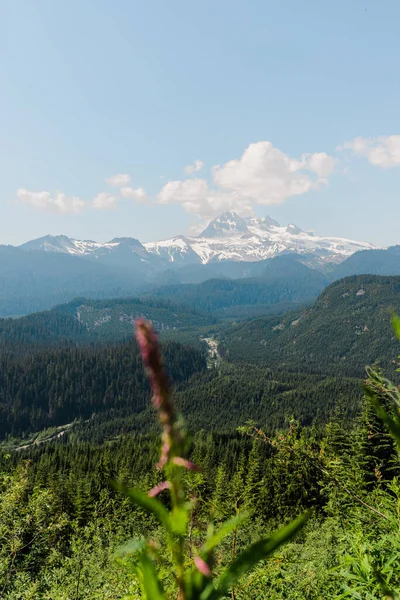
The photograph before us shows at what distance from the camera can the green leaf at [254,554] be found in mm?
1152

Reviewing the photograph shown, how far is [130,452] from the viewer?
8262 centimetres

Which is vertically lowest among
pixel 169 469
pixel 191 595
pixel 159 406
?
pixel 191 595

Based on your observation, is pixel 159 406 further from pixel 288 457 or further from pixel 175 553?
pixel 288 457

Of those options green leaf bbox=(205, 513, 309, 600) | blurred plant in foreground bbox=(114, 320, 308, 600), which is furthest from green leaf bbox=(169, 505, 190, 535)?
green leaf bbox=(205, 513, 309, 600)

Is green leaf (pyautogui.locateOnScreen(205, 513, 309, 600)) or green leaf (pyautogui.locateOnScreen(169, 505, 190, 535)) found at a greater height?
green leaf (pyautogui.locateOnScreen(169, 505, 190, 535))

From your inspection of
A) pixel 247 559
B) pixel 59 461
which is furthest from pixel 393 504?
pixel 59 461

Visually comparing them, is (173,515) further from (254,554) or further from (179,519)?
(254,554)

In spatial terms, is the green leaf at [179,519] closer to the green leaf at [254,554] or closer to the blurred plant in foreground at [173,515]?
the blurred plant in foreground at [173,515]

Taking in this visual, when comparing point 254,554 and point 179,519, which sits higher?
point 179,519

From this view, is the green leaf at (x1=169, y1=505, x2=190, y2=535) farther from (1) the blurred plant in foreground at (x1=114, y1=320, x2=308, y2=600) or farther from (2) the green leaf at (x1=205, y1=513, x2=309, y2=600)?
(2) the green leaf at (x1=205, y1=513, x2=309, y2=600)

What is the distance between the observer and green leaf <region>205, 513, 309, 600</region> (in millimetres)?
1152

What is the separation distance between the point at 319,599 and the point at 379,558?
2.28 meters

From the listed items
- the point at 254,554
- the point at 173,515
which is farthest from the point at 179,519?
the point at 254,554

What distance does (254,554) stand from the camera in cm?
118
